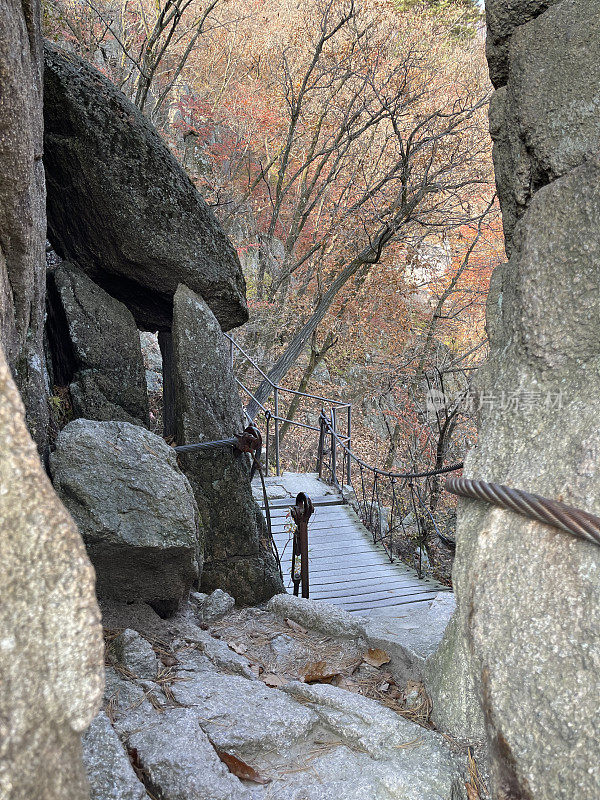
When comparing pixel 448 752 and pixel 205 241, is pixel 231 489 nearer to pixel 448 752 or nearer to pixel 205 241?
pixel 205 241

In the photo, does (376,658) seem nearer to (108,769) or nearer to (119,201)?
(108,769)

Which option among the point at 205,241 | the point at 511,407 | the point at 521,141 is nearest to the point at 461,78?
the point at 205,241

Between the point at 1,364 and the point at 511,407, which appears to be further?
the point at 511,407

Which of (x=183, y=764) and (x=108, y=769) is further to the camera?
(x=183, y=764)

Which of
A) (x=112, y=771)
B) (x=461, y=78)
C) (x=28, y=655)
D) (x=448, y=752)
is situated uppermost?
(x=461, y=78)

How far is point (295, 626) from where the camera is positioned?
12.7 ft

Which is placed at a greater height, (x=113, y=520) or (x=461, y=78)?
(x=461, y=78)

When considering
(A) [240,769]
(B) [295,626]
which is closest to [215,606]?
(B) [295,626]

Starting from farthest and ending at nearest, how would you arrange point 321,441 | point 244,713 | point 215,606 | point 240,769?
1. point 321,441
2. point 215,606
3. point 244,713
4. point 240,769

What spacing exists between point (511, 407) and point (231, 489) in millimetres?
3234

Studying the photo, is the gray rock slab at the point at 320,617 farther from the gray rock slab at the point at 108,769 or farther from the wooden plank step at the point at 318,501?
the wooden plank step at the point at 318,501

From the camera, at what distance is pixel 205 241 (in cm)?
504

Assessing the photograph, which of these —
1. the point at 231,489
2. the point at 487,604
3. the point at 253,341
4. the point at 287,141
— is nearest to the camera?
the point at 487,604

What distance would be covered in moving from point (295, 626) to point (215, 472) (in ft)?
4.62
